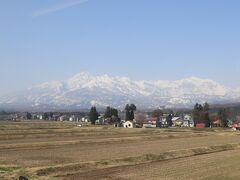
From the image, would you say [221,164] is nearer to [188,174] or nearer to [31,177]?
[188,174]

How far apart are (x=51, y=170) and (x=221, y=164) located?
41.0 feet

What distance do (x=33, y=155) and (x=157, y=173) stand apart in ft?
43.0

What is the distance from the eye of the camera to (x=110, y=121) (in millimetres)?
178375

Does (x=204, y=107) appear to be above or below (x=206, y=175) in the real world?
above

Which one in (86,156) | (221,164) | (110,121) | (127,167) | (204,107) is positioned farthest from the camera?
(110,121)

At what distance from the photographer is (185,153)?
43.0 m

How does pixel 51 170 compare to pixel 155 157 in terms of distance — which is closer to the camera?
pixel 51 170

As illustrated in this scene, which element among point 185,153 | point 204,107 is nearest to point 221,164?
point 185,153

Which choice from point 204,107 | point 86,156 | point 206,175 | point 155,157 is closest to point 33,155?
point 86,156

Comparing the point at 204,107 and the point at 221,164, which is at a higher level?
the point at 204,107

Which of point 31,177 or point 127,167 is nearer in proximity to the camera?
point 31,177

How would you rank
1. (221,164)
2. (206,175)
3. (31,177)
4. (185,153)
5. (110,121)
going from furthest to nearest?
(110,121) → (185,153) → (221,164) → (206,175) → (31,177)

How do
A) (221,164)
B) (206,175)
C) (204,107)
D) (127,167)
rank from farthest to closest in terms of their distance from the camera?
(204,107)
(221,164)
(127,167)
(206,175)

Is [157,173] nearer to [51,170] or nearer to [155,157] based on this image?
[51,170]
